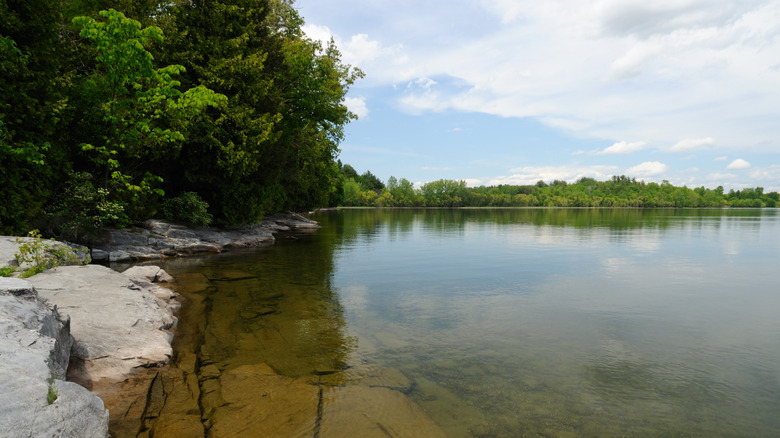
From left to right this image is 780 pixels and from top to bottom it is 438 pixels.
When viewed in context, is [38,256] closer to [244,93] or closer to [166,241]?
[166,241]

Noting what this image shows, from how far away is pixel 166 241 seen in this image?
67.0ft

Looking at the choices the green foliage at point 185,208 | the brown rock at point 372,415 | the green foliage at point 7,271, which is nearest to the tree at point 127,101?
the green foliage at point 185,208

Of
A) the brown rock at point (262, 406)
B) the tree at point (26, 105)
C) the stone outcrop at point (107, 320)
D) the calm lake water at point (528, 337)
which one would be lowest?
the calm lake water at point (528, 337)

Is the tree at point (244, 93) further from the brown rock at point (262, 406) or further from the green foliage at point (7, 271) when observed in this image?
the brown rock at point (262, 406)

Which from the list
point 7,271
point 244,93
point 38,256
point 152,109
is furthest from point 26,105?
point 244,93

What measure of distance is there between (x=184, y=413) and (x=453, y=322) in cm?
646

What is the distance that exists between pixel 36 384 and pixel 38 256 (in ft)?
22.0

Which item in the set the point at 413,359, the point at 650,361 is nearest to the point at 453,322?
the point at 413,359

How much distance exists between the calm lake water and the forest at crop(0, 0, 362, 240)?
5114 millimetres

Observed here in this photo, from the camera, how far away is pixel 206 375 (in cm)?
669

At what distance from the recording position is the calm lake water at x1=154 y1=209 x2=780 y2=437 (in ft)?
19.5

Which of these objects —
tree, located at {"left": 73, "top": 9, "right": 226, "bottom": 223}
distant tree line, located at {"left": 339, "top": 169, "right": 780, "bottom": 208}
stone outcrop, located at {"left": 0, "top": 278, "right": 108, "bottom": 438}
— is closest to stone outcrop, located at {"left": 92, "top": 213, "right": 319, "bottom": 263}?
tree, located at {"left": 73, "top": 9, "right": 226, "bottom": 223}

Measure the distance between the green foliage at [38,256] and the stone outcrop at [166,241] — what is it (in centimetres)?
737

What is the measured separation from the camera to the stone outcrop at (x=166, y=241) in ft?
57.6
